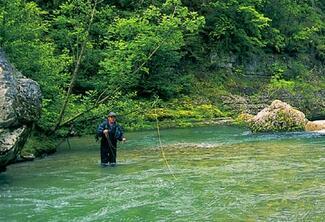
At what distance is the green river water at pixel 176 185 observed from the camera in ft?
31.6

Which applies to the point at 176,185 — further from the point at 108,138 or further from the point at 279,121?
the point at 279,121

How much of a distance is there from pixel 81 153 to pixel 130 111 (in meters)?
2.41

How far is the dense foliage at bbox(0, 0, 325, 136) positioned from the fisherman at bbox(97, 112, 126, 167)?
11.6ft

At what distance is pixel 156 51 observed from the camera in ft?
79.7

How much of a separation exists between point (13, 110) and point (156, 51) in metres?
12.2

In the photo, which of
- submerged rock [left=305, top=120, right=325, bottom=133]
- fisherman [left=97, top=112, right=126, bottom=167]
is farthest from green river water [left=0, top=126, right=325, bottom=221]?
submerged rock [left=305, top=120, right=325, bottom=133]

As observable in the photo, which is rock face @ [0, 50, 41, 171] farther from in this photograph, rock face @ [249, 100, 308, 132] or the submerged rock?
the submerged rock

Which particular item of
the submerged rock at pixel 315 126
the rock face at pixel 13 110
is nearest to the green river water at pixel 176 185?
the rock face at pixel 13 110

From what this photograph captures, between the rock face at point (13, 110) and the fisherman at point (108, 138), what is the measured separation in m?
2.16

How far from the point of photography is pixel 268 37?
46531 millimetres

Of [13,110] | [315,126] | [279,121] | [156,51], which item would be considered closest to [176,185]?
[13,110]

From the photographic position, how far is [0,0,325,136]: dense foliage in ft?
64.6

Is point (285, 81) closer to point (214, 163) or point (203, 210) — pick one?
point (214, 163)

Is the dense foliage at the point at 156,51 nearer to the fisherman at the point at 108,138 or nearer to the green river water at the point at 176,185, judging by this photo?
the green river water at the point at 176,185
